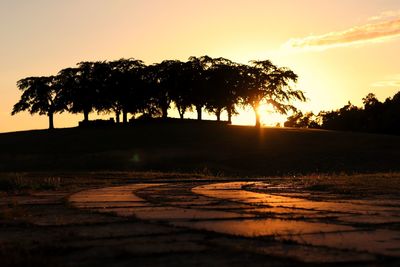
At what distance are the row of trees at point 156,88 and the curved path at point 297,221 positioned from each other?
94.3m

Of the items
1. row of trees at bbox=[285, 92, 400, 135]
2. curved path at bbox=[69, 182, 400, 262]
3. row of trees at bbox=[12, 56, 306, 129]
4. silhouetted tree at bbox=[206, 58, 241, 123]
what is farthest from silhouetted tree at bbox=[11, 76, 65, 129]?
curved path at bbox=[69, 182, 400, 262]

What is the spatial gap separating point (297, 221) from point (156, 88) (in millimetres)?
99560

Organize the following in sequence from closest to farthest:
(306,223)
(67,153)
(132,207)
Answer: (306,223) < (132,207) < (67,153)

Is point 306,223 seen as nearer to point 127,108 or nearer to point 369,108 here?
point 127,108


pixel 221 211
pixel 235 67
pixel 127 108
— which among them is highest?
pixel 235 67

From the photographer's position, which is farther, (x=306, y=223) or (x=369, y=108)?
(x=369, y=108)

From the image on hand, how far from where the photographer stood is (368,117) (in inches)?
4847

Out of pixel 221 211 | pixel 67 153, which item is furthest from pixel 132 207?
pixel 67 153

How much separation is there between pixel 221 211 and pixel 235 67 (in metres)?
104

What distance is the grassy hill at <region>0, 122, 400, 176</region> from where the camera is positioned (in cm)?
5534

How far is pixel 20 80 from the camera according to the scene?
114062mm

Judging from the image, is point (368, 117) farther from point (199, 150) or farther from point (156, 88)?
point (199, 150)

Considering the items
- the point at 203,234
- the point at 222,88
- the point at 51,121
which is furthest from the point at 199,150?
the point at 203,234

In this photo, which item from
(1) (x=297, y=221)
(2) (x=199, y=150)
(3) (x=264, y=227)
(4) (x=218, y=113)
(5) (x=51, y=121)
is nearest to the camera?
(3) (x=264, y=227)
